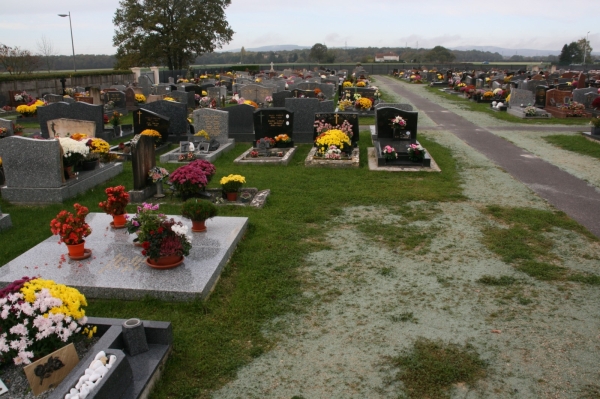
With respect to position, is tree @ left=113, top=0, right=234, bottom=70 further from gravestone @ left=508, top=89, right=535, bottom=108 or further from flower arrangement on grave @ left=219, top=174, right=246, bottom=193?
flower arrangement on grave @ left=219, top=174, right=246, bottom=193

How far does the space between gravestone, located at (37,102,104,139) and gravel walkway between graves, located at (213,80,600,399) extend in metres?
10.6

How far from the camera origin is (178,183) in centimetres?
930

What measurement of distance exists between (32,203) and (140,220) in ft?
15.3

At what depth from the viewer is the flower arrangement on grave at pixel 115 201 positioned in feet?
25.0

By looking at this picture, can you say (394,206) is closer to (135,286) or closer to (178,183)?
(178,183)

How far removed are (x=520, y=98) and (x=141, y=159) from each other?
19.9 meters

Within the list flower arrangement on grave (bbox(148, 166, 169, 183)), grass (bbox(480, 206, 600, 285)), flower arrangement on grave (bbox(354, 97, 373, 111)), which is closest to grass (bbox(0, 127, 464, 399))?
flower arrangement on grave (bbox(148, 166, 169, 183))

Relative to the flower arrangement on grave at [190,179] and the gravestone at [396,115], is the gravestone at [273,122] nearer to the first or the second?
the gravestone at [396,115]

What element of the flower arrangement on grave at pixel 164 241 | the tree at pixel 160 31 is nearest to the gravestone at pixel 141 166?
the flower arrangement on grave at pixel 164 241

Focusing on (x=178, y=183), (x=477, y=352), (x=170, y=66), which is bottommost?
(x=477, y=352)

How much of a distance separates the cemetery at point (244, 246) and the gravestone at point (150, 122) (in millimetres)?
1245

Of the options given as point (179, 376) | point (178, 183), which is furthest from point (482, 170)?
point (179, 376)

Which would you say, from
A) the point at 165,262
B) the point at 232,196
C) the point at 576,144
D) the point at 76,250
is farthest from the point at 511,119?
the point at 76,250

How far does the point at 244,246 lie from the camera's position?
740 centimetres
